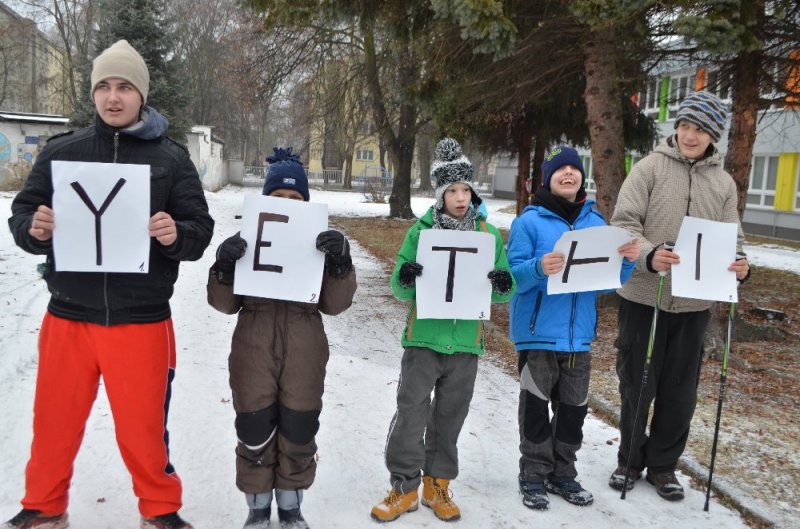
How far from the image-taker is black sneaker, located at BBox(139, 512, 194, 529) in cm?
309

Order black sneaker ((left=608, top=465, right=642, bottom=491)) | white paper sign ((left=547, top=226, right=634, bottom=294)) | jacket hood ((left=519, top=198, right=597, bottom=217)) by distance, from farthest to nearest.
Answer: black sneaker ((left=608, top=465, right=642, bottom=491)) < jacket hood ((left=519, top=198, right=597, bottom=217)) < white paper sign ((left=547, top=226, right=634, bottom=294))

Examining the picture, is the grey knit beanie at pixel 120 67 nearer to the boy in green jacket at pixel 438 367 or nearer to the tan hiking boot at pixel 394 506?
the boy in green jacket at pixel 438 367

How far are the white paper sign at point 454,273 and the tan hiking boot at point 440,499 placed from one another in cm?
95

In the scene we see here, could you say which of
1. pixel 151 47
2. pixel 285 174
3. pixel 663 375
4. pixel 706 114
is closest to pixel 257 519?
pixel 285 174

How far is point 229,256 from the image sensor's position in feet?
10.1

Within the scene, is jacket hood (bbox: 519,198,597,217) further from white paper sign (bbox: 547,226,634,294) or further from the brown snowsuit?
the brown snowsuit

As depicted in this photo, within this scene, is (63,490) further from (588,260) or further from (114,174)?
(588,260)

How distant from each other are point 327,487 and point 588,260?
1975 mm

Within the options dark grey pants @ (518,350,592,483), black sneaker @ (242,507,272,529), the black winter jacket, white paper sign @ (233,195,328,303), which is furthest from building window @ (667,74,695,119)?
black sneaker @ (242,507,272,529)

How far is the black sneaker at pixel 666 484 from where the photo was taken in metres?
3.94

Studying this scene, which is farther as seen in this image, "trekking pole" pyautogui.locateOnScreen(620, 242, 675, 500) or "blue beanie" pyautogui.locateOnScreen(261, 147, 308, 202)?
"trekking pole" pyautogui.locateOnScreen(620, 242, 675, 500)

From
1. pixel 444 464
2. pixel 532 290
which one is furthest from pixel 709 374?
pixel 444 464

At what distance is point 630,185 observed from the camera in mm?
3998

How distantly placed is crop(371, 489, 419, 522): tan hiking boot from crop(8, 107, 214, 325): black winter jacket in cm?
152
